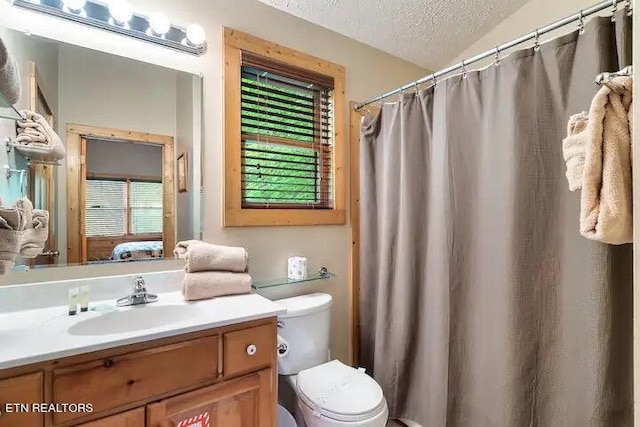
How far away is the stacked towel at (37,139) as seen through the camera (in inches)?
48.6

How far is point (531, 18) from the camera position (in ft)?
6.43

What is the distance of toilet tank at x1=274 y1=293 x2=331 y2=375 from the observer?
1.65 metres

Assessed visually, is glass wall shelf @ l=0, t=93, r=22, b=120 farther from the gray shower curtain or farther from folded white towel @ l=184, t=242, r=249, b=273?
the gray shower curtain

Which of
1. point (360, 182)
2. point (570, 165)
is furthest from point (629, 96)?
point (360, 182)

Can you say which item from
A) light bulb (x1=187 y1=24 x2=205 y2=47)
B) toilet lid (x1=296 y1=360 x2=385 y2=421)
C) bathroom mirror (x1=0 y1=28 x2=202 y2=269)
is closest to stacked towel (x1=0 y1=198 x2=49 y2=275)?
bathroom mirror (x1=0 y1=28 x2=202 y2=269)

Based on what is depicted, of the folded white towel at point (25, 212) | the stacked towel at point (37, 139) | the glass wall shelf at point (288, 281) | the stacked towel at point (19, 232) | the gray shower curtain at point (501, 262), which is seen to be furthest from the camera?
the glass wall shelf at point (288, 281)

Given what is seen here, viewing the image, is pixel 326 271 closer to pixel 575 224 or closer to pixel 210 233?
pixel 210 233

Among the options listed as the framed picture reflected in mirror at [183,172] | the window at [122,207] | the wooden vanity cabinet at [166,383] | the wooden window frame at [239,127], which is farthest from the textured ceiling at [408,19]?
the wooden vanity cabinet at [166,383]

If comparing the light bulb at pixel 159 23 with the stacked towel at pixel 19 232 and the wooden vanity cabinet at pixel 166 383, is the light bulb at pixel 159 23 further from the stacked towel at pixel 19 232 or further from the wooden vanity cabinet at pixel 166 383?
the wooden vanity cabinet at pixel 166 383

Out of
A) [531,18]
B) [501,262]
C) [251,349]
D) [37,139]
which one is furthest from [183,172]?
[531,18]

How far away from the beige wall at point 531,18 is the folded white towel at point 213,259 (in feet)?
7.04

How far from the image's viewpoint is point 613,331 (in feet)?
3.59

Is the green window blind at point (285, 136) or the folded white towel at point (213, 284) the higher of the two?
the green window blind at point (285, 136)

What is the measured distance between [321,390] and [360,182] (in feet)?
3.97
